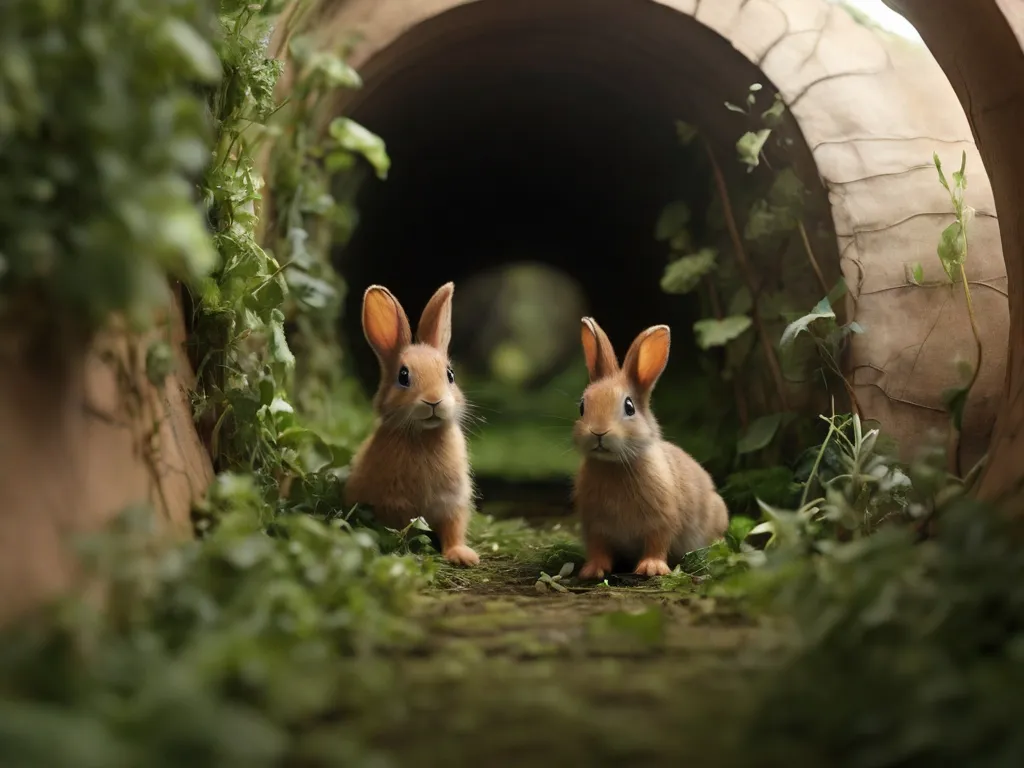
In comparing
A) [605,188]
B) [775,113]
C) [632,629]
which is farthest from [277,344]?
[605,188]

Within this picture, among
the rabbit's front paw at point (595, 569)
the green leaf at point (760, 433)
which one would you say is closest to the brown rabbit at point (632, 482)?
the rabbit's front paw at point (595, 569)

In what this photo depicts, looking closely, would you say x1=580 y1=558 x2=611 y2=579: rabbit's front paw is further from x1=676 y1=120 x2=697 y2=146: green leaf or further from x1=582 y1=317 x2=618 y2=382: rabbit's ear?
x1=676 y1=120 x2=697 y2=146: green leaf

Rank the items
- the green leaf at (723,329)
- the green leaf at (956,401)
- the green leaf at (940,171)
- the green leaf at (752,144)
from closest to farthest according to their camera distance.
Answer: the green leaf at (956,401)
the green leaf at (940,171)
the green leaf at (752,144)
the green leaf at (723,329)

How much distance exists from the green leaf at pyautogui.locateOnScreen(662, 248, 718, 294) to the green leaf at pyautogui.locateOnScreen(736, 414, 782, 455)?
0.95m

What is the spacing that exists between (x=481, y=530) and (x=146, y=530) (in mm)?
3334

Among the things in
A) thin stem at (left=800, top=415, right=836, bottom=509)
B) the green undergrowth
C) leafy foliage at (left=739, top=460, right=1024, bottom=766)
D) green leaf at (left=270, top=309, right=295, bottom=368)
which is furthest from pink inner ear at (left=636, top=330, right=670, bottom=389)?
leafy foliage at (left=739, top=460, right=1024, bottom=766)

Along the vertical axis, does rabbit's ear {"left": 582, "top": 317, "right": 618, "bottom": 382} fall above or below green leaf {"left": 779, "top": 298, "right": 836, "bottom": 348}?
below

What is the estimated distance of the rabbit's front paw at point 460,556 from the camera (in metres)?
4.29

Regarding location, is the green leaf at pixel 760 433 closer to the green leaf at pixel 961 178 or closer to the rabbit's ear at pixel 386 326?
the green leaf at pixel 961 178

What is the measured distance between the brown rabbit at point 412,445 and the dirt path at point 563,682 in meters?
0.84

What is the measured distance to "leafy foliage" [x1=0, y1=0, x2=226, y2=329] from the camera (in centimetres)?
207

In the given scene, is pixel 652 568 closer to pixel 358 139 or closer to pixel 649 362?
pixel 649 362

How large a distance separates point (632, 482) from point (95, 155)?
273 centimetres

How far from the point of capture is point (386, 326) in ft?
14.9
